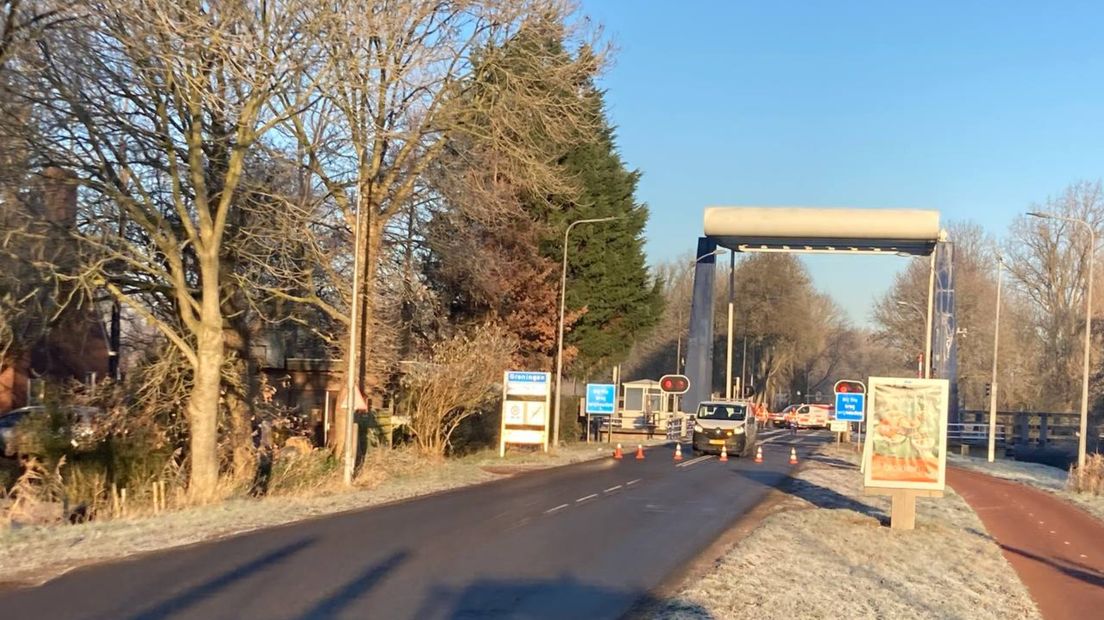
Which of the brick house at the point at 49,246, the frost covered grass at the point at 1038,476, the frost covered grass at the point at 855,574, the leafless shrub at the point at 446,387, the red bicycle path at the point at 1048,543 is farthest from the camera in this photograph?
the leafless shrub at the point at 446,387

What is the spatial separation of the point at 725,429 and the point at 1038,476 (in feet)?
34.6

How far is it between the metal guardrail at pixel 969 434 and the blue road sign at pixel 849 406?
11.6m

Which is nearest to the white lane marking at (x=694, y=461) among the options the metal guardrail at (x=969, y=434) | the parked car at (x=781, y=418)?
the metal guardrail at (x=969, y=434)

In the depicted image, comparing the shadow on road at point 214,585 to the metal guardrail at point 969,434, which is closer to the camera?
the shadow on road at point 214,585

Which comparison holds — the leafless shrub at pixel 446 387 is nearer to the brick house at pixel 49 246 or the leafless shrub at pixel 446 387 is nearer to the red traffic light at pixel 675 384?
the brick house at pixel 49 246

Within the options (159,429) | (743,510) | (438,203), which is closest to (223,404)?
(159,429)

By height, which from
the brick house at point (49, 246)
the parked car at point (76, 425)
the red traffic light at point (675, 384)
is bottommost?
the parked car at point (76, 425)

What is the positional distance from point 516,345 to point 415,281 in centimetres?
730

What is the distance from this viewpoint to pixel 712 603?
35.7ft

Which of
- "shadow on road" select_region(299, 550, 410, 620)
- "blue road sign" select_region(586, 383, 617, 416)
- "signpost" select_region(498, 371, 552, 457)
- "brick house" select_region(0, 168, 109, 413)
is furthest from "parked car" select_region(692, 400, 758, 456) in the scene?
"shadow on road" select_region(299, 550, 410, 620)

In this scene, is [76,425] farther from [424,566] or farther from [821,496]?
[821,496]

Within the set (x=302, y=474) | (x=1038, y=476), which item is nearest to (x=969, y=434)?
(x=1038, y=476)

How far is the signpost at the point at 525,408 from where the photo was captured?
34.9m

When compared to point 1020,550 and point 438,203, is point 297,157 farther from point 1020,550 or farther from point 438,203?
point 1020,550
